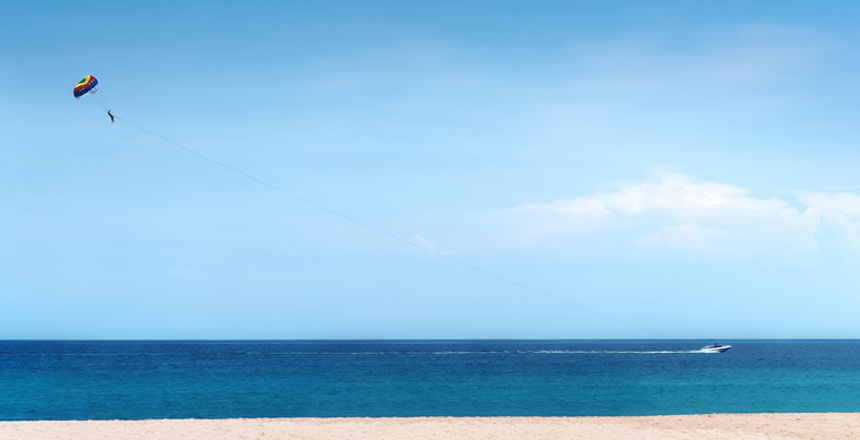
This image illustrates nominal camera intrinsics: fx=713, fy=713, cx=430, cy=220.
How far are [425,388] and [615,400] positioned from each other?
13652 mm

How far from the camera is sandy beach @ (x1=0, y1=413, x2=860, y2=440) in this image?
22.1 m

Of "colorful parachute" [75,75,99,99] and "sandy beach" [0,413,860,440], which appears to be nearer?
"sandy beach" [0,413,860,440]

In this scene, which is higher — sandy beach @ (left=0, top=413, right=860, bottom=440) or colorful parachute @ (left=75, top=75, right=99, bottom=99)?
colorful parachute @ (left=75, top=75, right=99, bottom=99)

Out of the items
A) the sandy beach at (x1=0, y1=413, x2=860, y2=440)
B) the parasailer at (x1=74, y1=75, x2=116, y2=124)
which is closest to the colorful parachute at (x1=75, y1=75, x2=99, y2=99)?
the parasailer at (x1=74, y1=75, x2=116, y2=124)

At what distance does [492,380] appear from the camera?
53.6m

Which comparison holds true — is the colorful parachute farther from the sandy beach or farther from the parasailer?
the sandy beach

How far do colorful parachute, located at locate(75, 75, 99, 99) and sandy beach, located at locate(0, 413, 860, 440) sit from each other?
516 inches

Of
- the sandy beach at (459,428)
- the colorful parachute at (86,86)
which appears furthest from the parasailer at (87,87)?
the sandy beach at (459,428)

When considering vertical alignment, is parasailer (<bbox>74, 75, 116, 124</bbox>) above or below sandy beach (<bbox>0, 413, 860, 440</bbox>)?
above

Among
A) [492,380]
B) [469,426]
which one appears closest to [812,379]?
[492,380]

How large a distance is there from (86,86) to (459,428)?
20.5 m

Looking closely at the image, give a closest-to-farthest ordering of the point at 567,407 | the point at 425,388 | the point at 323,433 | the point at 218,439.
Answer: the point at 218,439
the point at 323,433
the point at 567,407
the point at 425,388

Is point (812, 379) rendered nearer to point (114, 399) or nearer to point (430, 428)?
point (430, 428)

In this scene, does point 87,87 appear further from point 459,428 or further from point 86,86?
point 459,428
